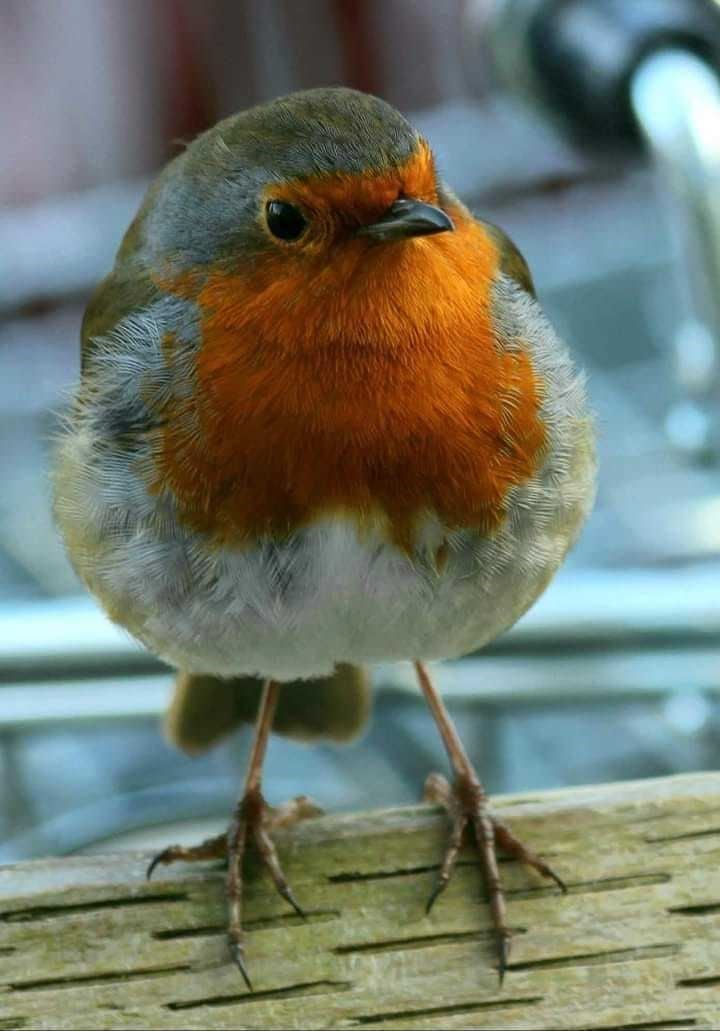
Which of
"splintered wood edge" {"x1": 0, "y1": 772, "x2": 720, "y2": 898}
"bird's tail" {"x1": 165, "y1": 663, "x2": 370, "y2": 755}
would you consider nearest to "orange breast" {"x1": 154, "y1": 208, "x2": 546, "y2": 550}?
"splintered wood edge" {"x1": 0, "y1": 772, "x2": 720, "y2": 898}

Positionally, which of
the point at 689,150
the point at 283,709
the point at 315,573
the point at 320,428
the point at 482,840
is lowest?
the point at 283,709

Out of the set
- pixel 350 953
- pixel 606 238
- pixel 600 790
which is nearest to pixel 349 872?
pixel 350 953

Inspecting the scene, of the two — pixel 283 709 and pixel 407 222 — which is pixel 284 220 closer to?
pixel 407 222

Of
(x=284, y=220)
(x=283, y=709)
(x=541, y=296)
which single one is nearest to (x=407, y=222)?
(x=284, y=220)

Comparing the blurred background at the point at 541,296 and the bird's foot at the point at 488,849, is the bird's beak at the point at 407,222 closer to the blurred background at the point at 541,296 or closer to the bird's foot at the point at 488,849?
the blurred background at the point at 541,296

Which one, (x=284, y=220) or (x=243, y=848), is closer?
(x=284, y=220)

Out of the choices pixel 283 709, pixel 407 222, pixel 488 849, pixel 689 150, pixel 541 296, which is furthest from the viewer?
pixel 541 296
